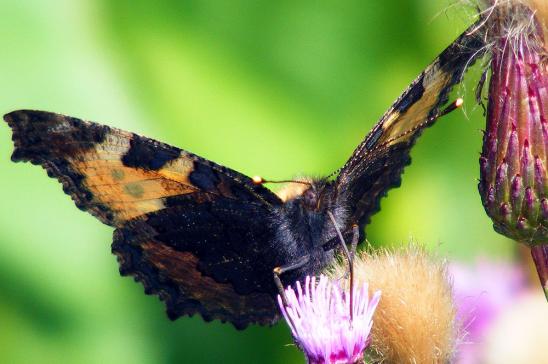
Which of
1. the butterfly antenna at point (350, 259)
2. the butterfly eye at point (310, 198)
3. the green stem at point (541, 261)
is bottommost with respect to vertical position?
the green stem at point (541, 261)

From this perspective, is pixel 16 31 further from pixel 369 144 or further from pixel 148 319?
pixel 369 144

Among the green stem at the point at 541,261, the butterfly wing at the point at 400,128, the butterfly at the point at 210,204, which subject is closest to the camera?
the green stem at the point at 541,261

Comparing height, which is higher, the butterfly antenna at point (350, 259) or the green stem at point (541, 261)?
the butterfly antenna at point (350, 259)

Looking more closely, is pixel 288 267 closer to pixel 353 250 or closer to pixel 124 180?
pixel 353 250

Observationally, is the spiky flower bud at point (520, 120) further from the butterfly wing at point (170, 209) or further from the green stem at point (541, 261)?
the butterfly wing at point (170, 209)

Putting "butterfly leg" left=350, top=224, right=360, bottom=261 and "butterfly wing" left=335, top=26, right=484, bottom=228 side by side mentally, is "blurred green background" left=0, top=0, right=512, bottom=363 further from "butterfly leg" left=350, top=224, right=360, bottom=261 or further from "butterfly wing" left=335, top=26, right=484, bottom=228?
"butterfly leg" left=350, top=224, right=360, bottom=261

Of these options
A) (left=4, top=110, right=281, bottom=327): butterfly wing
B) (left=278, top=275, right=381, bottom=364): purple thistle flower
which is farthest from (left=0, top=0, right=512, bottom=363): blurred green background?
(left=278, top=275, right=381, bottom=364): purple thistle flower

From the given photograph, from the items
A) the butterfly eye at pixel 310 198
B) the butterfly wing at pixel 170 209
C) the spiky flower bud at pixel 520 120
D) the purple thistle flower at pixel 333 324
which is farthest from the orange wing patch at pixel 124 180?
the spiky flower bud at pixel 520 120

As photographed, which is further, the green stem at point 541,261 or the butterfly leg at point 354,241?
the butterfly leg at point 354,241
